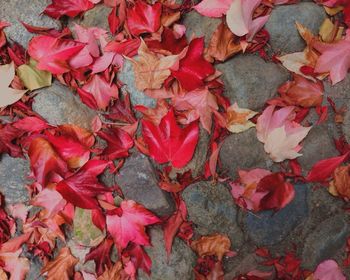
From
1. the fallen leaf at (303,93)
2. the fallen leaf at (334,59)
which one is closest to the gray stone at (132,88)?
the fallen leaf at (303,93)

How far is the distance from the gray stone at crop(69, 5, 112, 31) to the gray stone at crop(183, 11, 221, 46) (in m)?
0.27

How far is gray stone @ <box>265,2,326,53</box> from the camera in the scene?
162cm

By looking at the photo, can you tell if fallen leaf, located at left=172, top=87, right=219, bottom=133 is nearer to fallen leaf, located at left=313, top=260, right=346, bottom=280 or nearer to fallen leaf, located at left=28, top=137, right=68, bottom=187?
fallen leaf, located at left=28, top=137, right=68, bottom=187

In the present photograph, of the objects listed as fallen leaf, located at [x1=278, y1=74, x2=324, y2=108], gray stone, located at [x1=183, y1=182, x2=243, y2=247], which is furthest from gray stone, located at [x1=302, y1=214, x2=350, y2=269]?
fallen leaf, located at [x1=278, y1=74, x2=324, y2=108]

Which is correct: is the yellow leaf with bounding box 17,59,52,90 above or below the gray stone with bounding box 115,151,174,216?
above

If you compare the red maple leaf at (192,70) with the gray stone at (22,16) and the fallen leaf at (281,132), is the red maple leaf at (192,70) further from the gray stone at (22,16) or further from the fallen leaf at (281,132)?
the gray stone at (22,16)

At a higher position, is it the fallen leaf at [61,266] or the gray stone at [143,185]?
the gray stone at [143,185]

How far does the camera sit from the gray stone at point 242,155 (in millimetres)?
1581

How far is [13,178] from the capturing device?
1597 millimetres

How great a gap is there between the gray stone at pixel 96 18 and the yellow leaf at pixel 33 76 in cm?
20

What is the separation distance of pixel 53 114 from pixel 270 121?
700 millimetres

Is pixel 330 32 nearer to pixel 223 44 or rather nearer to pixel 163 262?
pixel 223 44

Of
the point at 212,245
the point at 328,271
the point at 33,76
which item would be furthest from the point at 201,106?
the point at 328,271

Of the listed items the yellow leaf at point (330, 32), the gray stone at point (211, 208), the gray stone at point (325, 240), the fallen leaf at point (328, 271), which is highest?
the yellow leaf at point (330, 32)
